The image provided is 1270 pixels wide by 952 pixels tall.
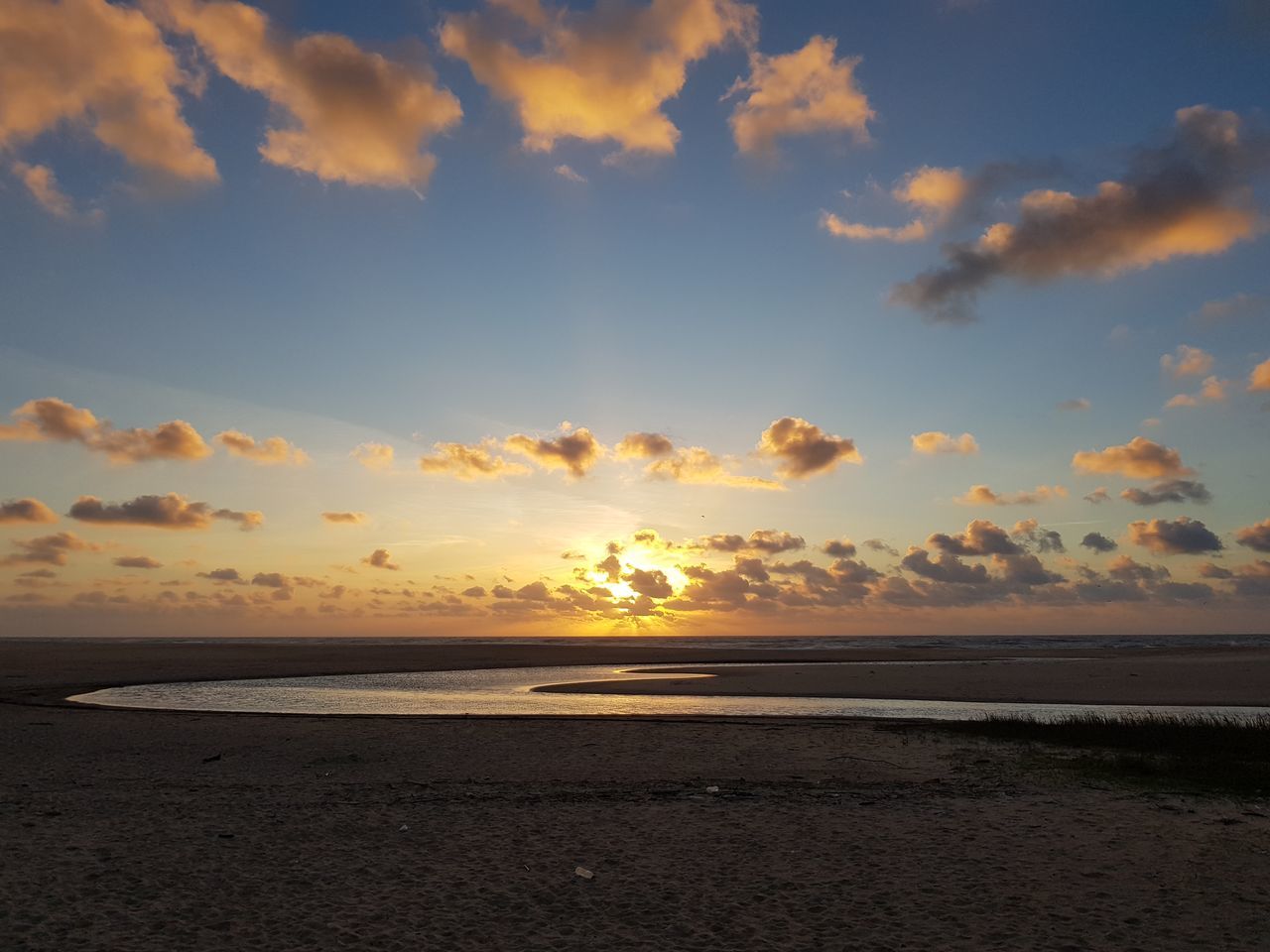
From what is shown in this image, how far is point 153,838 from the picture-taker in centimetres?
1209

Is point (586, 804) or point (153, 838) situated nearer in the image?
point (153, 838)

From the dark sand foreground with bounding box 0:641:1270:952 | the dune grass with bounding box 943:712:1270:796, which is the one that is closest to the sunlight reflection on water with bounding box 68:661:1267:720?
the dune grass with bounding box 943:712:1270:796

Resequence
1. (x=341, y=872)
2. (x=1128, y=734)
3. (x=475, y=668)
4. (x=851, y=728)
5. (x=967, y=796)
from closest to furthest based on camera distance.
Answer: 1. (x=341, y=872)
2. (x=967, y=796)
3. (x=1128, y=734)
4. (x=851, y=728)
5. (x=475, y=668)

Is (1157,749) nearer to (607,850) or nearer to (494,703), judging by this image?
(607,850)

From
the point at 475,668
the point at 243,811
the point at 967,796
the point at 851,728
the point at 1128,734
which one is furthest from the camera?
the point at 475,668

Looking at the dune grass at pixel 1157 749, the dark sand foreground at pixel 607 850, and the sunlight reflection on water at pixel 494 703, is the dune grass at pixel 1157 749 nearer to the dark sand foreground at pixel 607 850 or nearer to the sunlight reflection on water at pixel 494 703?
the dark sand foreground at pixel 607 850

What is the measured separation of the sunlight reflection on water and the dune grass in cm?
611

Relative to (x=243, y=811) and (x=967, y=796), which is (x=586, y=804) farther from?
(x=967, y=796)

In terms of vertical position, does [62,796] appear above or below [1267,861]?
above

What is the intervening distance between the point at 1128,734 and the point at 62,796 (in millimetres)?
24894

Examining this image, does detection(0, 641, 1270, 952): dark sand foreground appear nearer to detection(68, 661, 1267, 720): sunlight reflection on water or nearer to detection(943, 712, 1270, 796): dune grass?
detection(943, 712, 1270, 796): dune grass

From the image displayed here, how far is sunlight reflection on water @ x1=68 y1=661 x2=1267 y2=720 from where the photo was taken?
106ft

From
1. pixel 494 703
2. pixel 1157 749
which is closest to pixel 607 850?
pixel 1157 749

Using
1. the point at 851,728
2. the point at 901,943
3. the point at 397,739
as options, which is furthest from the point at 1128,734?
the point at 397,739
